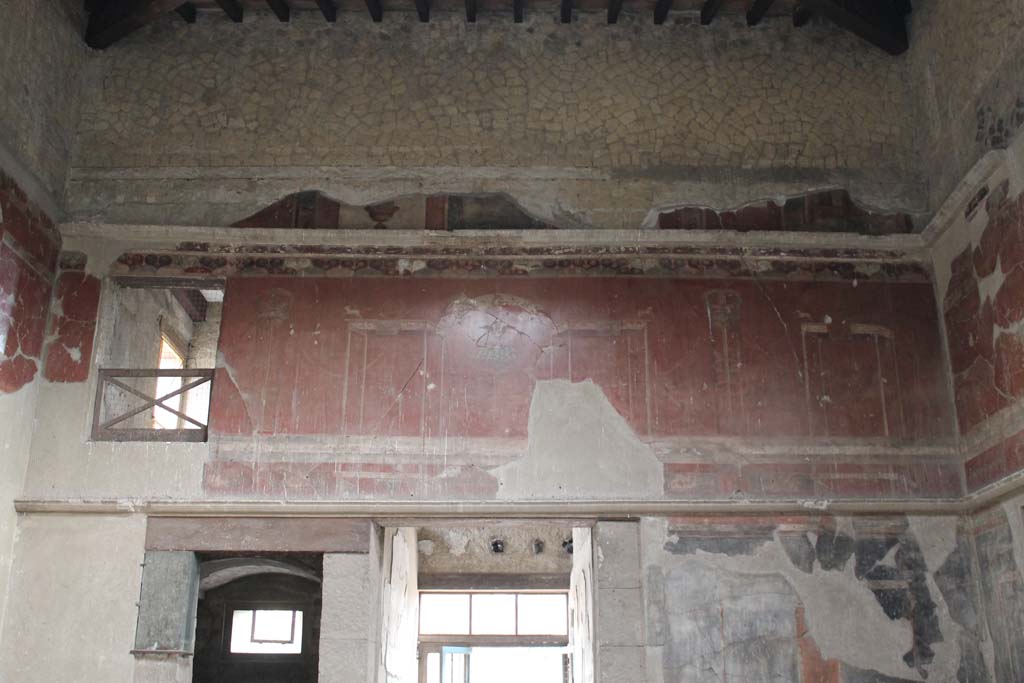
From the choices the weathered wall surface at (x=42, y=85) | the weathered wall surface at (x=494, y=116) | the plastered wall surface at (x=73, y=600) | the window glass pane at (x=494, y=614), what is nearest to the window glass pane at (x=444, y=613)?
the window glass pane at (x=494, y=614)

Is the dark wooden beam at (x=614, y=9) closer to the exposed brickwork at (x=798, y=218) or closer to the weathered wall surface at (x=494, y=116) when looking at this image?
the weathered wall surface at (x=494, y=116)

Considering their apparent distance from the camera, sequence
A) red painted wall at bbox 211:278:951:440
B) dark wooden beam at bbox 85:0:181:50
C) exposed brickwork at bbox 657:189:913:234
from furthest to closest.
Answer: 1. dark wooden beam at bbox 85:0:181:50
2. exposed brickwork at bbox 657:189:913:234
3. red painted wall at bbox 211:278:951:440

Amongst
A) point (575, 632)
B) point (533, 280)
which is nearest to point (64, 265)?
point (533, 280)

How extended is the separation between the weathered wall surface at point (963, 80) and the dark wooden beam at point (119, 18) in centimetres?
481

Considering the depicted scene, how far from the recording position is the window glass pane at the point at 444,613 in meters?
9.51

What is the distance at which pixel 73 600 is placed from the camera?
5.69 m

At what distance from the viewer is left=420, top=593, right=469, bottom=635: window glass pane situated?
31.2ft

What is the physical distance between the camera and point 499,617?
9562 mm

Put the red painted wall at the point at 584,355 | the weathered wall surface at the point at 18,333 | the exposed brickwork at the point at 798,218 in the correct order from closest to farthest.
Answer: the weathered wall surface at the point at 18,333
the red painted wall at the point at 584,355
the exposed brickwork at the point at 798,218

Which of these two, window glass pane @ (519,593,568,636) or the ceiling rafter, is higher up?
the ceiling rafter

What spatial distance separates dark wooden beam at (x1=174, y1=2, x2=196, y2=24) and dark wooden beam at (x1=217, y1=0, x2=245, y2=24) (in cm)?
20

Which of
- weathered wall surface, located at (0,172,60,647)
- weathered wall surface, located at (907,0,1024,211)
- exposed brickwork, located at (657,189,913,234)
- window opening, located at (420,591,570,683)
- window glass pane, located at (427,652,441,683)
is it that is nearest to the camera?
weathered wall surface, located at (907,0,1024,211)

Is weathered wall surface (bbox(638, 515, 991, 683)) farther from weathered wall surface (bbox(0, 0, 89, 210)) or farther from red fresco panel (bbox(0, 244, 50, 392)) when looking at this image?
weathered wall surface (bbox(0, 0, 89, 210))

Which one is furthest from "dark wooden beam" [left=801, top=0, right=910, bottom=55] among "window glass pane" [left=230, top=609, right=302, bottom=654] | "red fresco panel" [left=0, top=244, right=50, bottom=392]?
"window glass pane" [left=230, top=609, right=302, bottom=654]
